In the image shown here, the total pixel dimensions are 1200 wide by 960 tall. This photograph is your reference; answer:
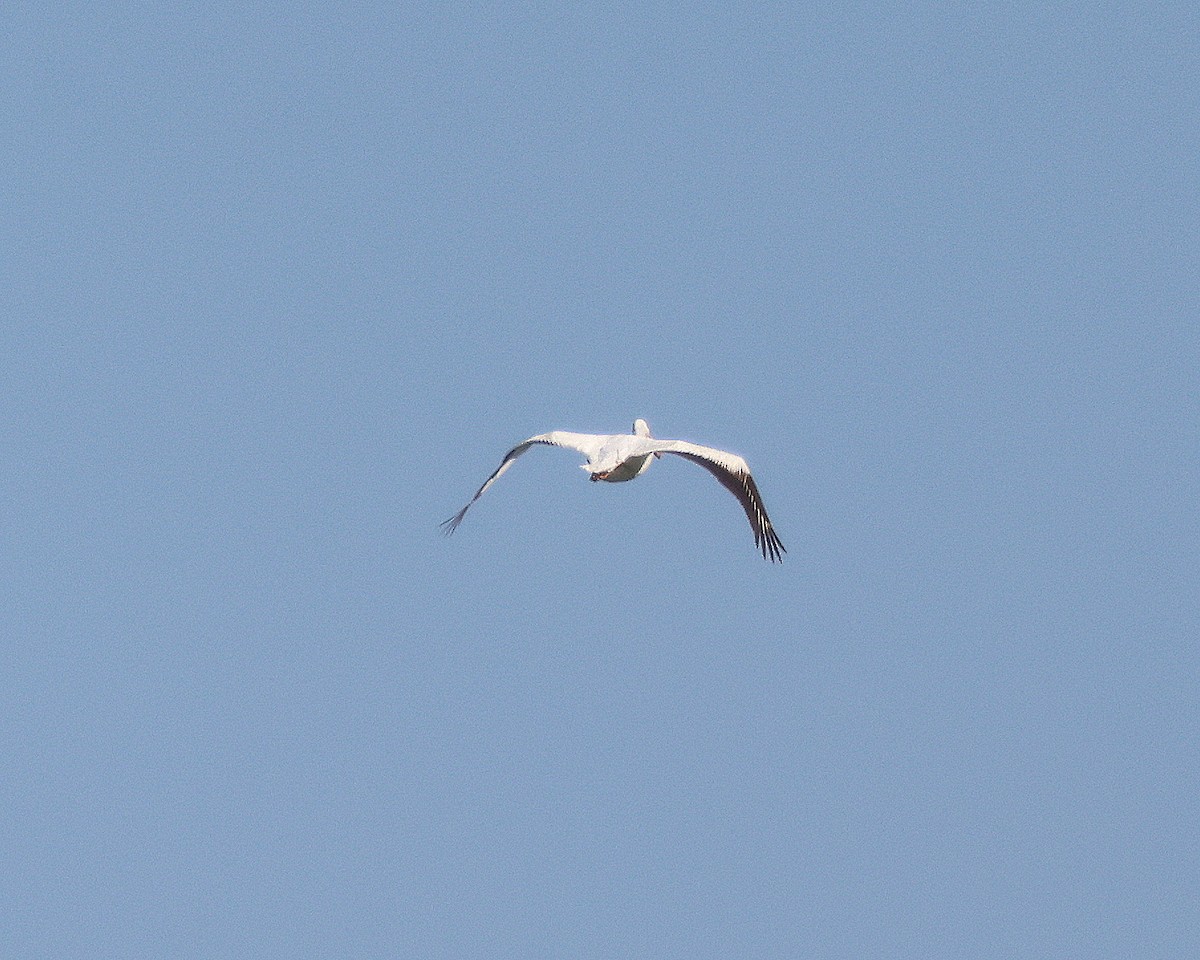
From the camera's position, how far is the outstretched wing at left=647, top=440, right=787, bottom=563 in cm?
5162

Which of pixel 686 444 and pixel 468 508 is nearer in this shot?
pixel 686 444

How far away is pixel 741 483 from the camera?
51.7 m

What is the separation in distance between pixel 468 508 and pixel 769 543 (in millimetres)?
8143

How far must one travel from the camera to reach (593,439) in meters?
55.2

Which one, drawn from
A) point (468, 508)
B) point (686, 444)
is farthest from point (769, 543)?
point (468, 508)

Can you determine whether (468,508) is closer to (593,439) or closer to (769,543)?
(593,439)

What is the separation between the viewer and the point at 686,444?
171ft

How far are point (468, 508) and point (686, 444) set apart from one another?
6.68 metres

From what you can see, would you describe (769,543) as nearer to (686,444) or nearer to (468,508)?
(686,444)

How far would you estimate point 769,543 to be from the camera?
51688mm

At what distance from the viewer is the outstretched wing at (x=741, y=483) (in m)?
51.6

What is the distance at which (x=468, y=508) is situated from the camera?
5628 cm

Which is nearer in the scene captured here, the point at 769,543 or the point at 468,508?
the point at 769,543

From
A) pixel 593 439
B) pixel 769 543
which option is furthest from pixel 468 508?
pixel 769 543
